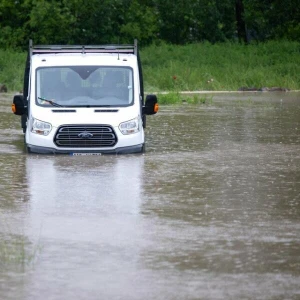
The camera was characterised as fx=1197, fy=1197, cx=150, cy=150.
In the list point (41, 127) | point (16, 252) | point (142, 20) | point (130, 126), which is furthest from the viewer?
point (142, 20)

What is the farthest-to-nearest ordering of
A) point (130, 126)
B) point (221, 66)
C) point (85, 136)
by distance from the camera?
point (221, 66)
point (130, 126)
point (85, 136)

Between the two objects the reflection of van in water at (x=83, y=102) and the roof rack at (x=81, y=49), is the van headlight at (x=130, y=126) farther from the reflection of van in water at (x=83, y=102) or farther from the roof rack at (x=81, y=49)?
the roof rack at (x=81, y=49)

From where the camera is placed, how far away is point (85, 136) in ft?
65.8

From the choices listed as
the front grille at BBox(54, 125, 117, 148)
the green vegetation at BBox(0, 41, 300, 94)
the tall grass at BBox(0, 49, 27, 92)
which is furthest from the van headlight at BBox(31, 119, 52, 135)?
the tall grass at BBox(0, 49, 27, 92)

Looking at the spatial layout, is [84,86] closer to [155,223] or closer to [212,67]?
[155,223]

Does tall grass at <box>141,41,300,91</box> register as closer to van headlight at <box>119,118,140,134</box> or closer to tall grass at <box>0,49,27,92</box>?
tall grass at <box>0,49,27,92</box>

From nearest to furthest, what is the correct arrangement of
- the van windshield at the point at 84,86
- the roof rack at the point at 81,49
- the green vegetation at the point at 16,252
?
the green vegetation at the point at 16,252, the van windshield at the point at 84,86, the roof rack at the point at 81,49

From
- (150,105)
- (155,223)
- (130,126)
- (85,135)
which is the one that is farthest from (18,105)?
(155,223)

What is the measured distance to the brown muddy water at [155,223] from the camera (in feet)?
28.9

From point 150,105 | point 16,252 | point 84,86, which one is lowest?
point 150,105

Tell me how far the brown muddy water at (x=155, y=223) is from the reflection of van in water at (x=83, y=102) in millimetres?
459

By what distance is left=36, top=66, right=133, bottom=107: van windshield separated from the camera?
69.2 feet

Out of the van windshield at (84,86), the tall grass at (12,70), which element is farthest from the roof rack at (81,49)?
the tall grass at (12,70)

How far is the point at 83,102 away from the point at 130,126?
1102mm
